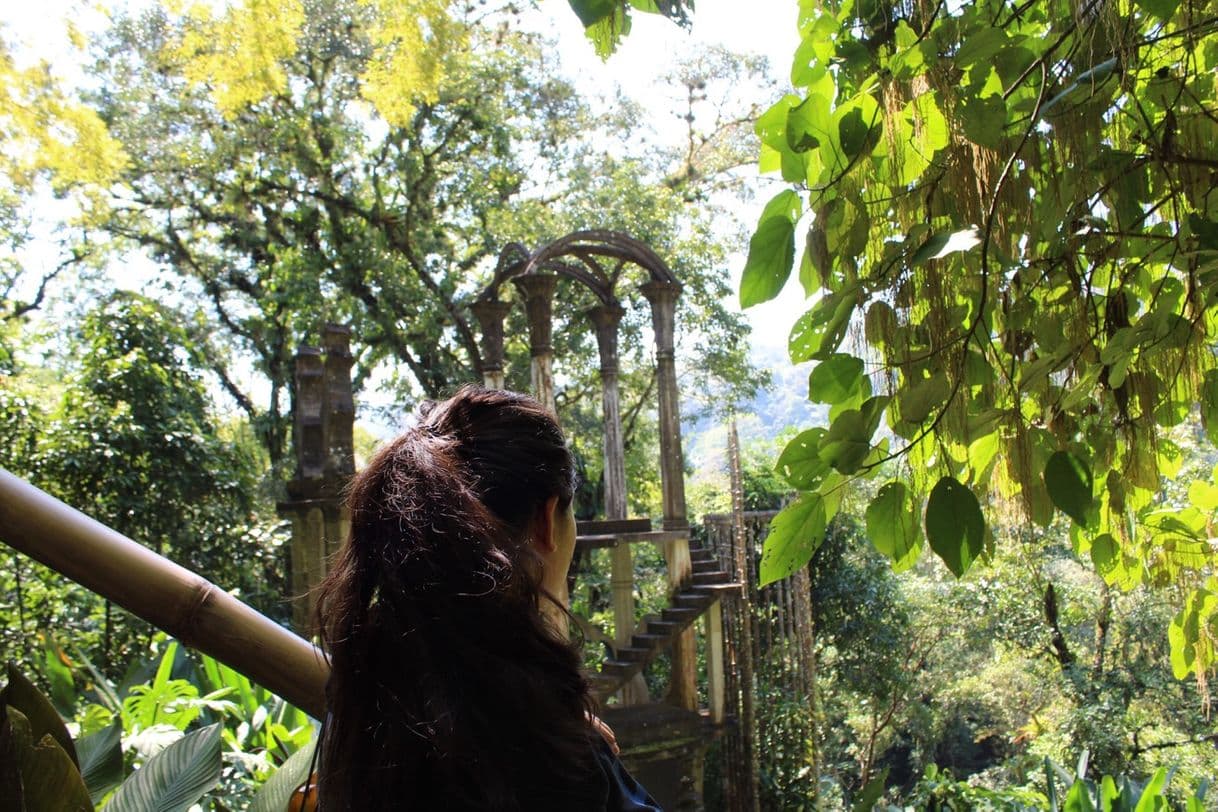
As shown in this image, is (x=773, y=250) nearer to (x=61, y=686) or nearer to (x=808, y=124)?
(x=808, y=124)

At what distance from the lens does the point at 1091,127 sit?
0.91 metres

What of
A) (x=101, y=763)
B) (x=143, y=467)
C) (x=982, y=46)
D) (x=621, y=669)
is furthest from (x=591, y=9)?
(x=143, y=467)

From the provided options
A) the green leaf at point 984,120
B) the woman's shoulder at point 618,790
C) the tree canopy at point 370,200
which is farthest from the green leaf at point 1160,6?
the tree canopy at point 370,200

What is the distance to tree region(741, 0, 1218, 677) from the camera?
0.84 meters

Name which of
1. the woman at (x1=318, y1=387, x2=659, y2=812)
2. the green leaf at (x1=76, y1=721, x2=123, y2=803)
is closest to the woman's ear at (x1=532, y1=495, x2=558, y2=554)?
the woman at (x1=318, y1=387, x2=659, y2=812)

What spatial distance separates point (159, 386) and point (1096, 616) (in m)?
8.56

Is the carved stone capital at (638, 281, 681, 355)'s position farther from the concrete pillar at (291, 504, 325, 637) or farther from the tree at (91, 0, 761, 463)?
the tree at (91, 0, 761, 463)

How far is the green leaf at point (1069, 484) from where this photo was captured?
915 millimetres

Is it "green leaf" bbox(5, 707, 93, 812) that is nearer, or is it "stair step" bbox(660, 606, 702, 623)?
"green leaf" bbox(5, 707, 93, 812)

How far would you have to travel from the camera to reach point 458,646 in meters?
0.77

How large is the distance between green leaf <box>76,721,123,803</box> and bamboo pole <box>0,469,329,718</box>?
742 millimetres

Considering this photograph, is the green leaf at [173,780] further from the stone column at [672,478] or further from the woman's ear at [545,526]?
the stone column at [672,478]

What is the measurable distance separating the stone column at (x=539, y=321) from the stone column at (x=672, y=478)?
53 centimetres

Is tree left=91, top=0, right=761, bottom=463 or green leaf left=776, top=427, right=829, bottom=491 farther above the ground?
tree left=91, top=0, right=761, bottom=463
